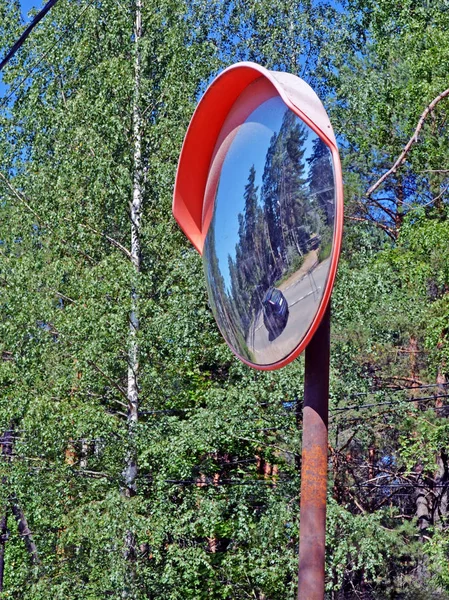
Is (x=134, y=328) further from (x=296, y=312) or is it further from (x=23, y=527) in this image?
(x=296, y=312)

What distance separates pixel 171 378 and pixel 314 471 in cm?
1217

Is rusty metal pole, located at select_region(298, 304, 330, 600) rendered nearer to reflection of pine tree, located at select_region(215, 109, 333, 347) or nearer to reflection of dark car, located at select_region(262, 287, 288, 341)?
reflection of dark car, located at select_region(262, 287, 288, 341)

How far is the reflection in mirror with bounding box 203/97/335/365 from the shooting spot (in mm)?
3033

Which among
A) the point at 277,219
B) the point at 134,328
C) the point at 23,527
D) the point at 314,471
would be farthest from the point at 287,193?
the point at 23,527

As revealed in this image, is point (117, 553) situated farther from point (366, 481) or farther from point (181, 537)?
point (366, 481)

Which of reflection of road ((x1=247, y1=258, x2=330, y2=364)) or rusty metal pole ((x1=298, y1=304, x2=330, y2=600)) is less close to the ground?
reflection of road ((x1=247, y1=258, x2=330, y2=364))

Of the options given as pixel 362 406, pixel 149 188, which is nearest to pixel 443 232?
pixel 362 406

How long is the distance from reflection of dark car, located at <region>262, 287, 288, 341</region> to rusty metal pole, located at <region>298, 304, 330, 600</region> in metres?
0.13

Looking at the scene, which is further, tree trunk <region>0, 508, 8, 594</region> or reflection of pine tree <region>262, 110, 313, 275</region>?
tree trunk <region>0, 508, 8, 594</region>

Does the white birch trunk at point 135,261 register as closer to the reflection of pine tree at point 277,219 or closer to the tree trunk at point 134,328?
the tree trunk at point 134,328

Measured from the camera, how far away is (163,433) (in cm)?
1400

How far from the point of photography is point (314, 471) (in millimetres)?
2928

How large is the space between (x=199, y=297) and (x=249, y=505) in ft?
9.50

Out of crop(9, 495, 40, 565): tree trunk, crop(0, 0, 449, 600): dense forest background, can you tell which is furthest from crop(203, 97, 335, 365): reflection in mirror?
crop(9, 495, 40, 565): tree trunk
